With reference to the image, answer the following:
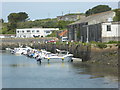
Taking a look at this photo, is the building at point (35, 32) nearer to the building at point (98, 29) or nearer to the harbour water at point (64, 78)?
the building at point (98, 29)

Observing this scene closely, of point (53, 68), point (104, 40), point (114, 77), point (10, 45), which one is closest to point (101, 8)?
point (10, 45)

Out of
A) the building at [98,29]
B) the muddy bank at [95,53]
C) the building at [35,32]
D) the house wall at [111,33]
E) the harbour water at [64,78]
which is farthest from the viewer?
the building at [35,32]

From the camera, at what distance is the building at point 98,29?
4456 centimetres

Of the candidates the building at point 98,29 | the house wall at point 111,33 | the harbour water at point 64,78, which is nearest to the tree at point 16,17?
the building at point 98,29

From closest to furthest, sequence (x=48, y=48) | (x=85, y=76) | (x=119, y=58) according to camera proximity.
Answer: (x=85, y=76) → (x=119, y=58) → (x=48, y=48)

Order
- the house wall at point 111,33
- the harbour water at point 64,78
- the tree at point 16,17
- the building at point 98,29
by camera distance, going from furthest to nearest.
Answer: the tree at point 16,17
the building at point 98,29
the house wall at point 111,33
the harbour water at point 64,78

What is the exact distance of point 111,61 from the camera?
33.7 metres

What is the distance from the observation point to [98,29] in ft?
151

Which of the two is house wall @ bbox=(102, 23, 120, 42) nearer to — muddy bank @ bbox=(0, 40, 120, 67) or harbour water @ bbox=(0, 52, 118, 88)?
muddy bank @ bbox=(0, 40, 120, 67)

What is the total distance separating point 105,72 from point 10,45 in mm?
48095

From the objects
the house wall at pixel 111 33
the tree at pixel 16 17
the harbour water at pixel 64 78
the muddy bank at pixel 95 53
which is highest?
the tree at pixel 16 17

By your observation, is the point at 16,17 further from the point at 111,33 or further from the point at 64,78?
the point at 64,78

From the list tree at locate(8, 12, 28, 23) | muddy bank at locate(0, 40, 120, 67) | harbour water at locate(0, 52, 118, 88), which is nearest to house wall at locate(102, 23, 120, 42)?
muddy bank at locate(0, 40, 120, 67)

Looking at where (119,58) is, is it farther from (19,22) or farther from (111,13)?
(19,22)
